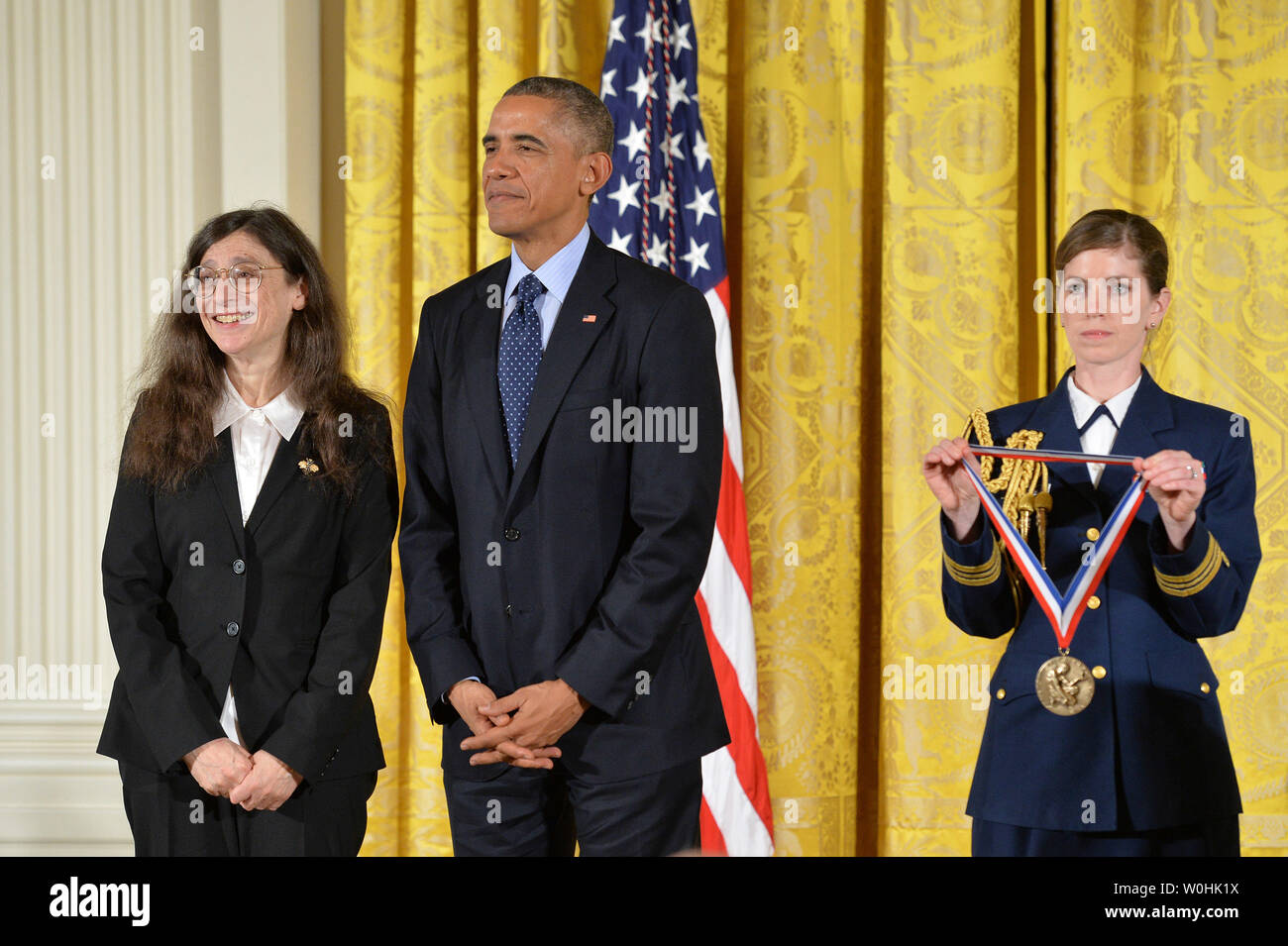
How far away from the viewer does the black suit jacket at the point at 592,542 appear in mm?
2211

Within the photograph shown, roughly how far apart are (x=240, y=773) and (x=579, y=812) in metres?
0.63

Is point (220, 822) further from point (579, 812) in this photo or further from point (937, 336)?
point (937, 336)

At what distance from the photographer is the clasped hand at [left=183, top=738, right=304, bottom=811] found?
7.36ft

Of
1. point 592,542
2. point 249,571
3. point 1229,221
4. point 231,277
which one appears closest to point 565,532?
point 592,542

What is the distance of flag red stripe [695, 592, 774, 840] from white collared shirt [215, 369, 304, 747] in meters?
1.40

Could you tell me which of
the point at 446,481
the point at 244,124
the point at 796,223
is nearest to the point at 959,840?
the point at 796,223

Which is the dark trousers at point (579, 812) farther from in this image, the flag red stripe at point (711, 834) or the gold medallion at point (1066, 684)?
the flag red stripe at point (711, 834)

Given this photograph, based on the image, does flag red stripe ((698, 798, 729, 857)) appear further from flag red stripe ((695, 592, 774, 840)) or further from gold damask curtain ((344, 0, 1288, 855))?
gold damask curtain ((344, 0, 1288, 855))

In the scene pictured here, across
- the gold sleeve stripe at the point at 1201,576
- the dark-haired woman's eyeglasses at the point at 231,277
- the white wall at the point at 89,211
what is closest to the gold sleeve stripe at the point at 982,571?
the gold sleeve stripe at the point at 1201,576

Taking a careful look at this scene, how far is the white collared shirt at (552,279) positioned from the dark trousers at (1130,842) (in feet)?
4.44

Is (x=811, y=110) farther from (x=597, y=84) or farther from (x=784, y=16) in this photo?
(x=597, y=84)

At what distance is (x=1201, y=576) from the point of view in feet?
7.29
